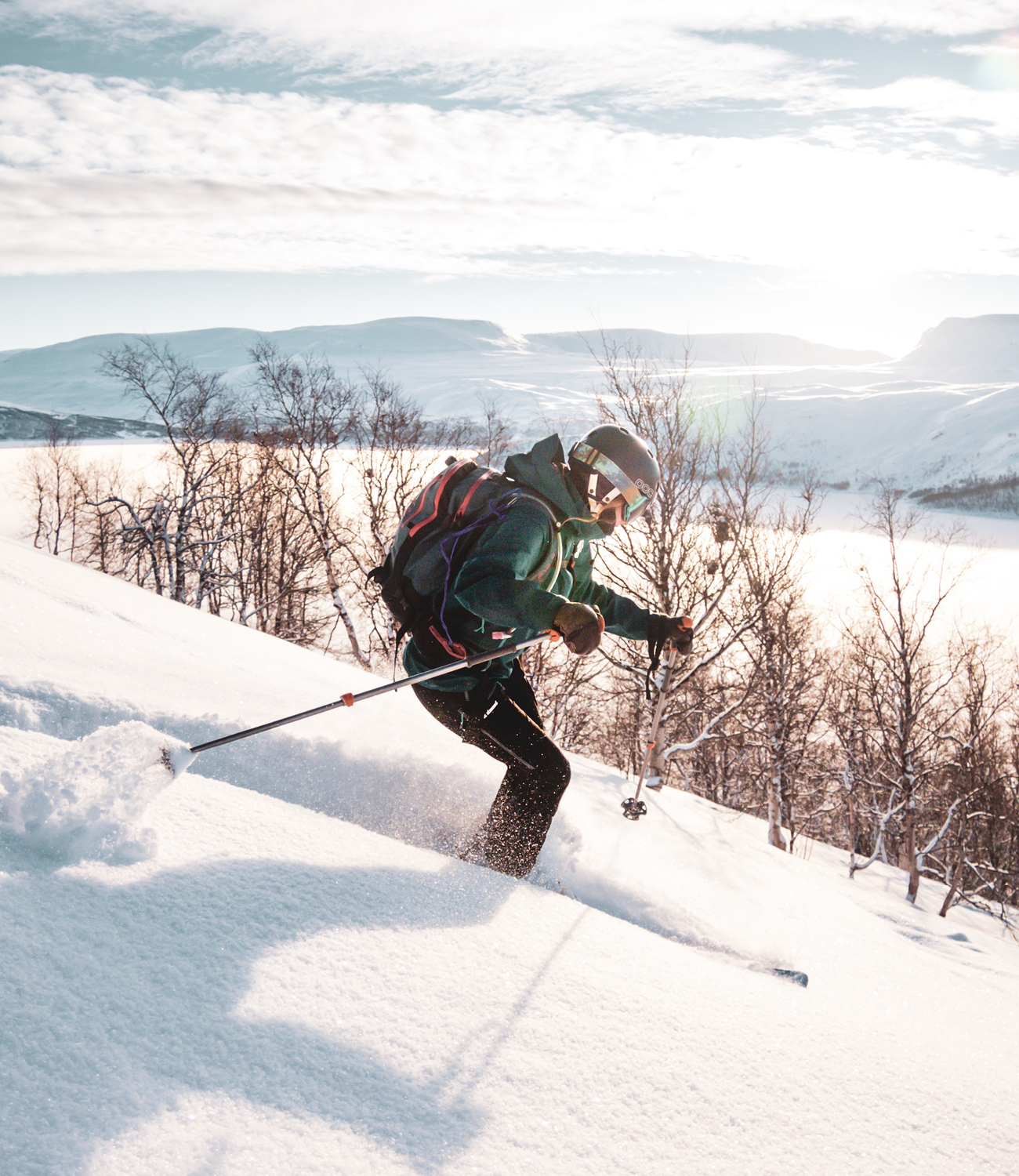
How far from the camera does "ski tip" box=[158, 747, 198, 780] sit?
249 centimetres

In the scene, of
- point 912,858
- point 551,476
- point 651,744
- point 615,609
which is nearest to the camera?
point 551,476

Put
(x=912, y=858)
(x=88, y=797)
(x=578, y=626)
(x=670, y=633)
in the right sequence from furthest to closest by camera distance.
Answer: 1. (x=912, y=858)
2. (x=670, y=633)
3. (x=578, y=626)
4. (x=88, y=797)

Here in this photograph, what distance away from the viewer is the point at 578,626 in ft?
9.02

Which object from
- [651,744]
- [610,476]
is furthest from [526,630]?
[651,744]

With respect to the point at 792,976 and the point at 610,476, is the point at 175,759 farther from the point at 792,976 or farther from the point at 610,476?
the point at 792,976

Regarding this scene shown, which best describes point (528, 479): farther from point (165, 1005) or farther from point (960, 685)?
point (960, 685)

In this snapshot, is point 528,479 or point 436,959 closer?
point 436,959

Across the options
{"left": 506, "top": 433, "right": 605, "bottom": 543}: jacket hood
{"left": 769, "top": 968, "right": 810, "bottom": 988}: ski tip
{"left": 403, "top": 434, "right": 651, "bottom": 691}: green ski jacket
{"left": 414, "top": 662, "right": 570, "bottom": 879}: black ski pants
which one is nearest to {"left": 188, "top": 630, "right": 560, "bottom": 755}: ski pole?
{"left": 403, "top": 434, "right": 651, "bottom": 691}: green ski jacket

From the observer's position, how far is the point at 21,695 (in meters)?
2.88

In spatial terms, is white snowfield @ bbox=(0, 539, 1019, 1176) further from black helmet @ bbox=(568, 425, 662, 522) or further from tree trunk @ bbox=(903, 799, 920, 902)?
tree trunk @ bbox=(903, 799, 920, 902)

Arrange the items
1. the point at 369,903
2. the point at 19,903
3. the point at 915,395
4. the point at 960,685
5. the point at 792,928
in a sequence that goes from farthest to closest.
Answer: the point at 915,395
the point at 960,685
the point at 792,928
the point at 369,903
the point at 19,903

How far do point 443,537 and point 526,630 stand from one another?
1.83 feet

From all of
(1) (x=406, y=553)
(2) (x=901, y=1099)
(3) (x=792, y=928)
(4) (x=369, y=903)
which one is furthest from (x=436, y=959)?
(3) (x=792, y=928)

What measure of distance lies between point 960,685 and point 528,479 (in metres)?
30.7
